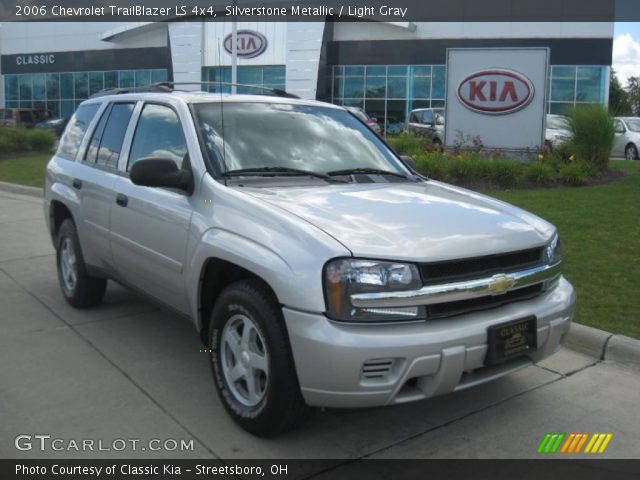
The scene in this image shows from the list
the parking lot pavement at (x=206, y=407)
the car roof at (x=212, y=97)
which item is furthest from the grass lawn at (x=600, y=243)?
the car roof at (x=212, y=97)

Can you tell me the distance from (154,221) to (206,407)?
122 cm

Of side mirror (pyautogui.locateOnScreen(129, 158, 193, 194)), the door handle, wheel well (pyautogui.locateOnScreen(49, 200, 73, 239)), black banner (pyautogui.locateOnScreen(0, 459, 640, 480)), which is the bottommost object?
black banner (pyautogui.locateOnScreen(0, 459, 640, 480))

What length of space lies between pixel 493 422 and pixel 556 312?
2.42ft

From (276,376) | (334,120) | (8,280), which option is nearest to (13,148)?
(8,280)

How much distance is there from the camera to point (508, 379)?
4297mm

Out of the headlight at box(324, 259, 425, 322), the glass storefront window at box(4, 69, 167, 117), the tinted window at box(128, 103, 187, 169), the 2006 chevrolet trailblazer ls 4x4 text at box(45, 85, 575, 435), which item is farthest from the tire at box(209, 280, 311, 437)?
the glass storefront window at box(4, 69, 167, 117)

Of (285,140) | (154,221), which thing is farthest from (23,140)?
(285,140)

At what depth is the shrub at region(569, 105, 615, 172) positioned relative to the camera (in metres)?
12.9

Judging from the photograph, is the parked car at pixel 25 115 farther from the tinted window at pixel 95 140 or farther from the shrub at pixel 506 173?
the tinted window at pixel 95 140

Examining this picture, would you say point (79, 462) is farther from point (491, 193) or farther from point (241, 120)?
point (491, 193)

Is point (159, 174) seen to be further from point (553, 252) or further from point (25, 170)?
point (25, 170)

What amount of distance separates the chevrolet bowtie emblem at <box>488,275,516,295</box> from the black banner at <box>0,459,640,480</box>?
0.87 metres

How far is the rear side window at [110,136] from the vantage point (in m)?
4.95

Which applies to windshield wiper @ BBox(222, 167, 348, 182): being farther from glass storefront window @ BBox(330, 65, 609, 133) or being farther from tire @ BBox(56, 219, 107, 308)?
glass storefront window @ BBox(330, 65, 609, 133)
